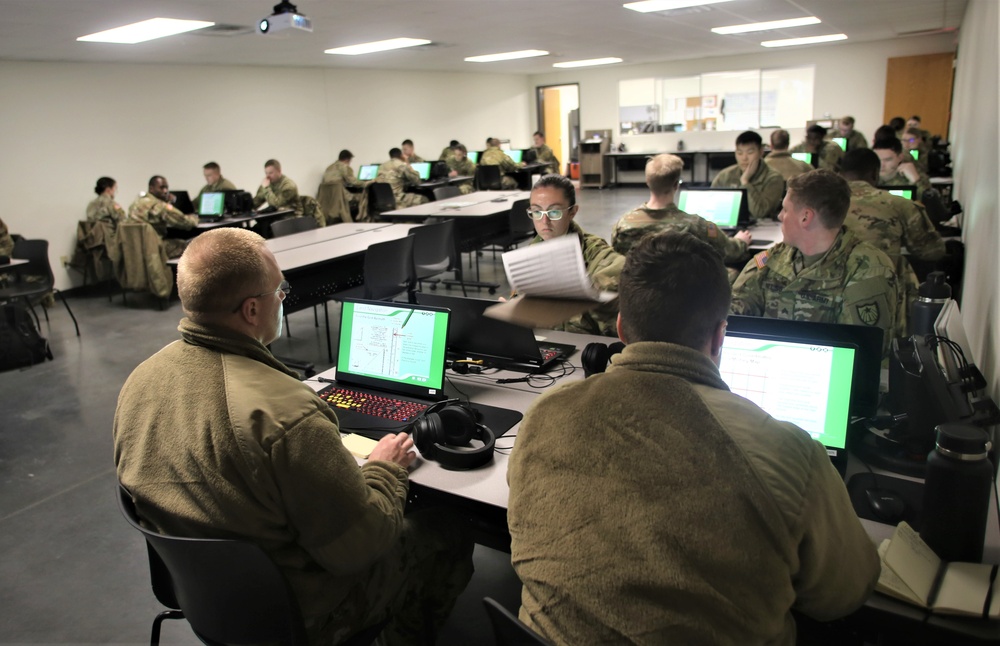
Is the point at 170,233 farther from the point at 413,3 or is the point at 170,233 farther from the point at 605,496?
the point at 605,496

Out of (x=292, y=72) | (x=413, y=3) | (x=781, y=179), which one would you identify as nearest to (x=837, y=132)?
(x=781, y=179)

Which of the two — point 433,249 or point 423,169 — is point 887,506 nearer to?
point 433,249

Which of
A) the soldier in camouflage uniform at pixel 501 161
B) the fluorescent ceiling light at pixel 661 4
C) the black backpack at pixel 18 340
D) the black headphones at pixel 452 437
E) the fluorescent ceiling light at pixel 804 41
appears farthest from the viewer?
the soldier in camouflage uniform at pixel 501 161

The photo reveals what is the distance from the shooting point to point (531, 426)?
1.20 m

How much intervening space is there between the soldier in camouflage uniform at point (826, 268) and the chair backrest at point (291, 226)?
14.6ft

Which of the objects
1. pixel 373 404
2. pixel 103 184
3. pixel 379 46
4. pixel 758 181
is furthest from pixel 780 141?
pixel 103 184

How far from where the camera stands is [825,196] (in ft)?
7.67

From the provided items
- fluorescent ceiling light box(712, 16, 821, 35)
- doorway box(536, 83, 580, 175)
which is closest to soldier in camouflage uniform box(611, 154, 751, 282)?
fluorescent ceiling light box(712, 16, 821, 35)

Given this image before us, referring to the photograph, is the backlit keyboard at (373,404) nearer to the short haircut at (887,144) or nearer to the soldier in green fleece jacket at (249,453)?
the soldier in green fleece jacket at (249,453)

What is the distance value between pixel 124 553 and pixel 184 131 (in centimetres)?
784

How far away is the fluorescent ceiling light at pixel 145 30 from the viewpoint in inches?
225

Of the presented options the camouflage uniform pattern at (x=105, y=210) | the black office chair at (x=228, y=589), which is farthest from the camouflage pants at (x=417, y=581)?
the camouflage uniform pattern at (x=105, y=210)

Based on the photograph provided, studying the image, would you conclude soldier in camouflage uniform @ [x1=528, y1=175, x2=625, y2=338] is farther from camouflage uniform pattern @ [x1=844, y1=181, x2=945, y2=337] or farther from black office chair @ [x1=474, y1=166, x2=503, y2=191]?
black office chair @ [x1=474, y1=166, x2=503, y2=191]

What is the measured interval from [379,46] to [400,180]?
6.48 ft
